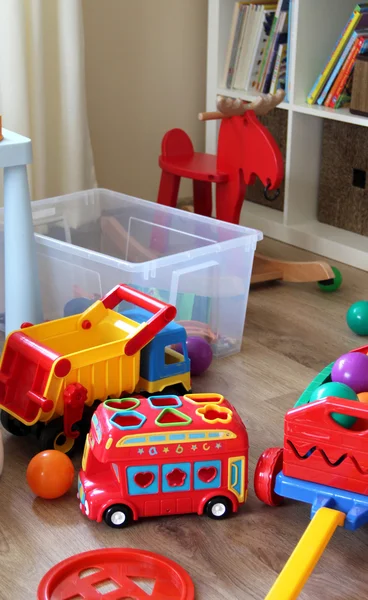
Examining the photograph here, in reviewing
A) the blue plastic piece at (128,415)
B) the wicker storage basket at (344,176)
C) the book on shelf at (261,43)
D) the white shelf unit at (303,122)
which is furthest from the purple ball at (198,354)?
the book on shelf at (261,43)

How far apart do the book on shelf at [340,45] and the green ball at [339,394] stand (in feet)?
4.23

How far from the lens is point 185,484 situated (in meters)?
1.24

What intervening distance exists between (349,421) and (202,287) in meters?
0.62

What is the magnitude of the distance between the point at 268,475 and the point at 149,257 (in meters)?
0.89

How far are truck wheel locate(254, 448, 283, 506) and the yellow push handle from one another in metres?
0.13

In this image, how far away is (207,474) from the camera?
1250mm

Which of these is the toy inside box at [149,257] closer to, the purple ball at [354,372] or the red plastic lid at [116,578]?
the purple ball at [354,372]

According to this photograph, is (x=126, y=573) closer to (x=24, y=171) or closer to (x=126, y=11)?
(x=24, y=171)

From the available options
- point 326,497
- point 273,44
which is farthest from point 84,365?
point 273,44

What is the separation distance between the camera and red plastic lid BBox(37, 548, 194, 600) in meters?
1.09

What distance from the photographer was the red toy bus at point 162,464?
3.99 ft

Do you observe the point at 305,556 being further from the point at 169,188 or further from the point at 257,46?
the point at 257,46

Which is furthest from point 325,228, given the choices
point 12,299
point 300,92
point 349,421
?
point 349,421

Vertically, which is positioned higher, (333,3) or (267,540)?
(333,3)
